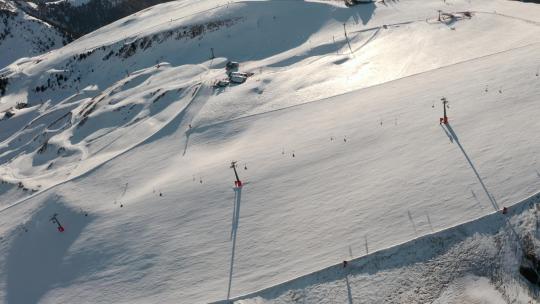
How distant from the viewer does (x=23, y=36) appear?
12144cm

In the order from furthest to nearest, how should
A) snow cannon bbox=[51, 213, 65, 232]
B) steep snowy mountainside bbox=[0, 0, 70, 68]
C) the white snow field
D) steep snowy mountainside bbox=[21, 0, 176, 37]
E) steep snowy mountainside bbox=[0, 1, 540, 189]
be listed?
steep snowy mountainside bbox=[21, 0, 176, 37] < steep snowy mountainside bbox=[0, 0, 70, 68] < steep snowy mountainside bbox=[0, 1, 540, 189] < snow cannon bbox=[51, 213, 65, 232] < the white snow field

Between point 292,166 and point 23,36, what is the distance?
119 meters

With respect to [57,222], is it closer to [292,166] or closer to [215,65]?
[292,166]

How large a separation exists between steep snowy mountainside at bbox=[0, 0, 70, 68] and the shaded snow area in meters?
121

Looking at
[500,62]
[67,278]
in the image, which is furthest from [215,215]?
[500,62]

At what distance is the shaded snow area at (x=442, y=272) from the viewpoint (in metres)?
23.3

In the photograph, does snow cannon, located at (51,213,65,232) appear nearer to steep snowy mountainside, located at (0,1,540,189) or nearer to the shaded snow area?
steep snowy mountainside, located at (0,1,540,189)

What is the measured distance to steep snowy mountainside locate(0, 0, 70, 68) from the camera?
117188mm

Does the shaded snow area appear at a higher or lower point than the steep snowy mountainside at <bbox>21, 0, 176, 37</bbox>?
lower

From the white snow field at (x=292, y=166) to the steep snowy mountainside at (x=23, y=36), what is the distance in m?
64.1

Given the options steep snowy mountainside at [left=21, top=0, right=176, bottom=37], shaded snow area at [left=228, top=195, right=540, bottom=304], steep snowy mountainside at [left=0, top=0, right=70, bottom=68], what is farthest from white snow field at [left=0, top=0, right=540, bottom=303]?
steep snowy mountainside at [left=21, top=0, right=176, bottom=37]

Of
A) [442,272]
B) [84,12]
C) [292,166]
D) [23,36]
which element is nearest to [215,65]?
[292,166]

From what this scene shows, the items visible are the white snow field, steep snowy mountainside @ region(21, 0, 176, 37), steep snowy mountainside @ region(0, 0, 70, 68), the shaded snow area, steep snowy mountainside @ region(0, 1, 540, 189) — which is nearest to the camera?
the shaded snow area

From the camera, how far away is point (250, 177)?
3503cm
